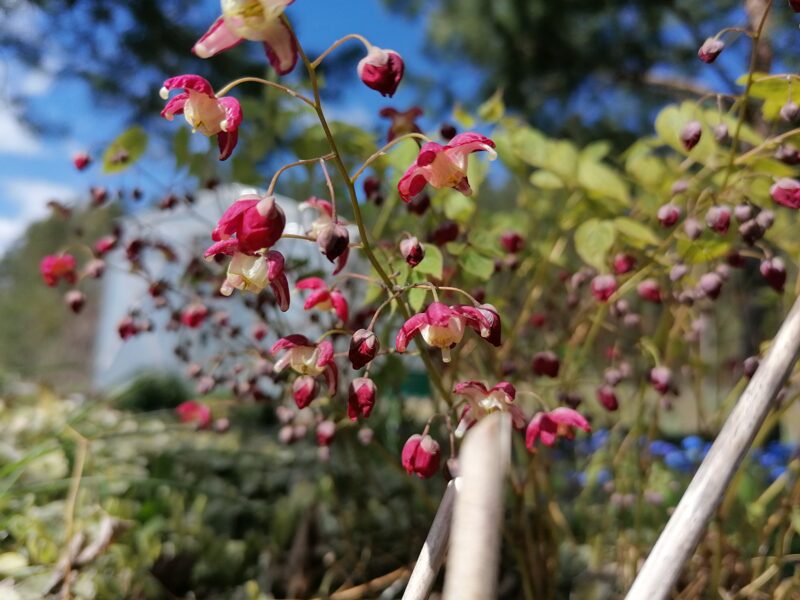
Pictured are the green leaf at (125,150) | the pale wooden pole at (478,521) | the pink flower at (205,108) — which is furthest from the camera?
the green leaf at (125,150)

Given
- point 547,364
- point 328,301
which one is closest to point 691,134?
point 547,364

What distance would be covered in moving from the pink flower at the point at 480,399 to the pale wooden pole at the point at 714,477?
0.18m

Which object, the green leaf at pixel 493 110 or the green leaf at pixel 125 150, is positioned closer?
the green leaf at pixel 125 150

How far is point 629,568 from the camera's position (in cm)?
123

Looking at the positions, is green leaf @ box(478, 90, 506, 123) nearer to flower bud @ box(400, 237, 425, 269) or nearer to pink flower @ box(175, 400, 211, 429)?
flower bud @ box(400, 237, 425, 269)

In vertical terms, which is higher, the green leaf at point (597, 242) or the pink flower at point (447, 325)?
the green leaf at point (597, 242)

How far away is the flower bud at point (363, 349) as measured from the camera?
2.03ft

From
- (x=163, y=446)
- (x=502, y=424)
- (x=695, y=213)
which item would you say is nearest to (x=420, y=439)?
(x=502, y=424)

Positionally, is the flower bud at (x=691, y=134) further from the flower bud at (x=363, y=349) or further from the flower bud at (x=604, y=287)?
the flower bud at (x=363, y=349)

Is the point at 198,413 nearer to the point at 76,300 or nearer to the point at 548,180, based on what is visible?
the point at 76,300

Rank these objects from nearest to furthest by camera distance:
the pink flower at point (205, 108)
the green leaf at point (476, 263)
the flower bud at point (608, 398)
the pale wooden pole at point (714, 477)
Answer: the pale wooden pole at point (714, 477), the pink flower at point (205, 108), the green leaf at point (476, 263), the flower bud at point (608, 398)

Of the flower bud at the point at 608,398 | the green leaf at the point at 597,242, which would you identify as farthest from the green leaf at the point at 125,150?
the flower bud at the point at 608,398

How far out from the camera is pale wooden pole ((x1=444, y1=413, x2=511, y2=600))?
1.14 ft

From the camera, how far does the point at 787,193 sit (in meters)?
0.76
